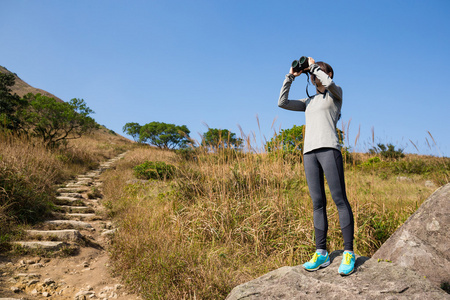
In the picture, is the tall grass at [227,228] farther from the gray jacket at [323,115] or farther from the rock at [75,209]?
the rock at [75,209]

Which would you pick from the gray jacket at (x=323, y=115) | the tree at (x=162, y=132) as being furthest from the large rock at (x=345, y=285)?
the tree at (x=162, y=132)

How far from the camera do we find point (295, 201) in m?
3.91

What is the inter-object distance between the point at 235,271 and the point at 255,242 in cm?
72

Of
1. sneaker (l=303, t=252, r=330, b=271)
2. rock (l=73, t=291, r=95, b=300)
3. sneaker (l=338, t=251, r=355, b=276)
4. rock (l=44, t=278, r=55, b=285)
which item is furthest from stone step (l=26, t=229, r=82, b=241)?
sneaker (l=338, t=251, r=355, b=276)

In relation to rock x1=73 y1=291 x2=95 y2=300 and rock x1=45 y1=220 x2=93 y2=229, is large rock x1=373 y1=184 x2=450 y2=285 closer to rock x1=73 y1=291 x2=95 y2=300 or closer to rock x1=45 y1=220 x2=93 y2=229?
rock x1=73 y1=291 x2=95 y2=300

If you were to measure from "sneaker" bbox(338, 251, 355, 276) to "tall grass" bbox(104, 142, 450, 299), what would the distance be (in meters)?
1.01

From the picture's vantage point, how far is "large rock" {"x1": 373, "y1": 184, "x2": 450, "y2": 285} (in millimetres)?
2424

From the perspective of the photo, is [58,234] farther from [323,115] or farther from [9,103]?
[9,103]

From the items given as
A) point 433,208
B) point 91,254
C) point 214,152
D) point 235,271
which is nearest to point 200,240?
point 235,271

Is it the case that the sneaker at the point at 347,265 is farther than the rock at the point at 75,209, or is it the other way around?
the rock at the point at 75,209

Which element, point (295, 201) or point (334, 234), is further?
point (295, 201)

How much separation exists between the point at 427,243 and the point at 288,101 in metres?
1.78

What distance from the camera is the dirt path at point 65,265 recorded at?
2.96 m

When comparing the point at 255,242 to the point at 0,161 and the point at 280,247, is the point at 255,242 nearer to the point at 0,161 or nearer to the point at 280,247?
the point at 280,247
